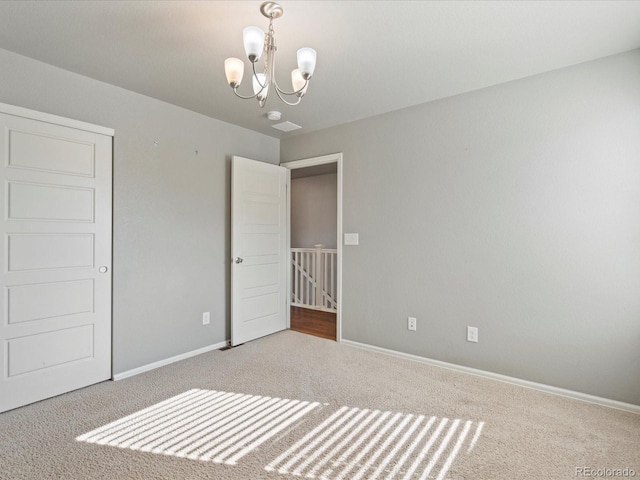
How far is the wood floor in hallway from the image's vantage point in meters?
4.21

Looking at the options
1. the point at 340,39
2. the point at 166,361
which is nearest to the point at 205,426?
the point at 166,361

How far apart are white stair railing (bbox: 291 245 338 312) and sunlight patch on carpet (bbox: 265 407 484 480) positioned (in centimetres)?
307

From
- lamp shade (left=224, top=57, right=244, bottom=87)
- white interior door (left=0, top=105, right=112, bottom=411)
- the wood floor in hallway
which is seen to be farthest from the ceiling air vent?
the wood floor in hallway

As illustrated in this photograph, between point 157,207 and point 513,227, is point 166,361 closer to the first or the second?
point 157,207

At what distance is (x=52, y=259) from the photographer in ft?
8.09

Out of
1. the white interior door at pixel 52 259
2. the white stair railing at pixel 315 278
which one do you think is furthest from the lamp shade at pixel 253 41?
the white stair railing at pixel 315 278

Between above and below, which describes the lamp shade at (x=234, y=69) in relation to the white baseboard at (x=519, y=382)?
above

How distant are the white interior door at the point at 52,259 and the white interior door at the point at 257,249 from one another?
1.19 metres

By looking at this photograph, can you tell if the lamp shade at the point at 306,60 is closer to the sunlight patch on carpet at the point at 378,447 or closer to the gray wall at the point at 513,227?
the gray wall at the point at 513,227

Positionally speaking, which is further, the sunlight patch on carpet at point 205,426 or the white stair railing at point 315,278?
the white stair railing at point 315,278

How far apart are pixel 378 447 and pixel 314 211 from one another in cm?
492

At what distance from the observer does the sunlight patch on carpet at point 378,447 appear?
5.64ft

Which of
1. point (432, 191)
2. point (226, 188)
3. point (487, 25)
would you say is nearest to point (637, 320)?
point (432, 191)

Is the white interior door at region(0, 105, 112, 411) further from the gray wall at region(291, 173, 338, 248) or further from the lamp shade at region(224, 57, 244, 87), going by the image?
the gray wall at region(291, 173, 338, 248)
